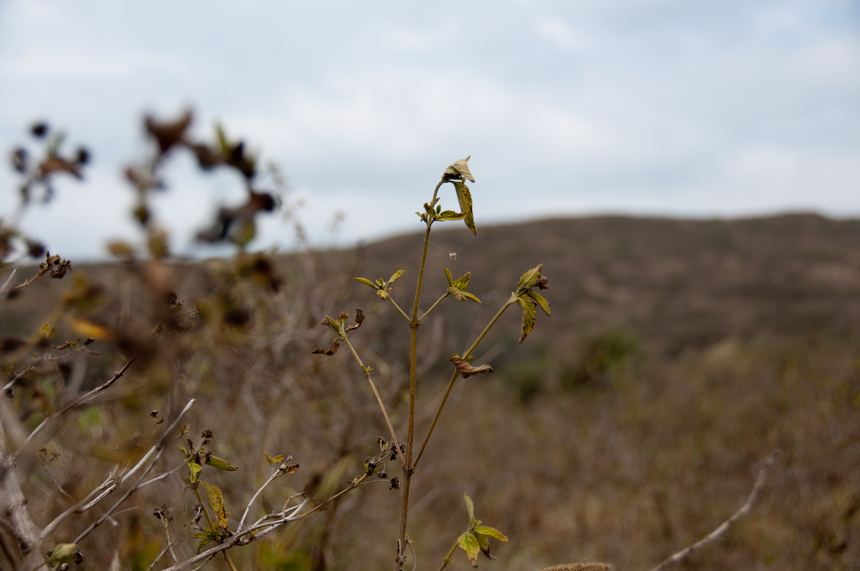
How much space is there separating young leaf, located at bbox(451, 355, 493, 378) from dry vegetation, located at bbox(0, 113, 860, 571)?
0.54 feet

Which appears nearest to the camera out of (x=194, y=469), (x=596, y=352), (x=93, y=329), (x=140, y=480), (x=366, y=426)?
(x=93, y=329)

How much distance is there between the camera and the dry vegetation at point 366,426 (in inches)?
27.7

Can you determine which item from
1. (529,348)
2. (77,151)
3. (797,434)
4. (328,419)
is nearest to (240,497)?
(328,419)

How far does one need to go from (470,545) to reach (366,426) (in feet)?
10.1

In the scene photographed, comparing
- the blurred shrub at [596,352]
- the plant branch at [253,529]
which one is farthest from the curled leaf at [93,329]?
the blurred shrub at [596,352]

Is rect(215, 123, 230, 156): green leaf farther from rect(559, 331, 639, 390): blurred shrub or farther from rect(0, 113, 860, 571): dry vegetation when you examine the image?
rect(559, 331, 639, 390): blurred shrub

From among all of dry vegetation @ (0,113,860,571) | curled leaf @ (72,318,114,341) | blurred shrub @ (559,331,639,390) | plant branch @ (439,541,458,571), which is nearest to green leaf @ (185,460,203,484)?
dry vegetation @ (0,113,860,571)

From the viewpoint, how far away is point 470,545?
43.1 inches

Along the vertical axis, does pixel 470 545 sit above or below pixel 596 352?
above

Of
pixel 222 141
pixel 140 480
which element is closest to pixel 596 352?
pixel 140 480

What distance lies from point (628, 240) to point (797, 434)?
3531 centimetres

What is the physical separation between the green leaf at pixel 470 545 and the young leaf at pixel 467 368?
0.25m

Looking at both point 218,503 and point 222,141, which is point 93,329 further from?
point 218,503

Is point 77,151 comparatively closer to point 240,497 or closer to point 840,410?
point 240,497
